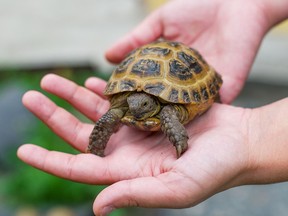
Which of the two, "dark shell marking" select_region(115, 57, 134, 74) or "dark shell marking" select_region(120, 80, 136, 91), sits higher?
"dark shell marking" select_region(115, 57, 134, 74)

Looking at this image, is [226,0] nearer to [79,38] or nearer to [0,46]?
[79,38]

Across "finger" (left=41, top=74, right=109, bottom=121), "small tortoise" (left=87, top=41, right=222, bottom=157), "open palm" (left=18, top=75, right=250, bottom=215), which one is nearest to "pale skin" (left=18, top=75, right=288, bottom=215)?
"open palm" (left=18, top=75, right=250, bottom=215)

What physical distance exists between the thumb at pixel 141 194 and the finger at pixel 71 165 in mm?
358

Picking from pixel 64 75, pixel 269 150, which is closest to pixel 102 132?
pixel 269 150

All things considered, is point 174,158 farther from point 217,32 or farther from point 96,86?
point 217,32

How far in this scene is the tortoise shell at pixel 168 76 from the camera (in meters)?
3.48

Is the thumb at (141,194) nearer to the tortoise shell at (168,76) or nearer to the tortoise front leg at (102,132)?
the tortoise front leg at (102,132)

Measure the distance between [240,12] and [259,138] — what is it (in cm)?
154

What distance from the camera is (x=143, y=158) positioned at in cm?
324

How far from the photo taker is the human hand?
4.12 metres

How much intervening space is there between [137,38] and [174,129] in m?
1.45

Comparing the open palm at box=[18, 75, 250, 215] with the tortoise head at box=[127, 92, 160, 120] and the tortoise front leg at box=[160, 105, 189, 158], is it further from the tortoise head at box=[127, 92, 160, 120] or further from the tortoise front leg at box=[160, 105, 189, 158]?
the tortoise head at box=[127, 92, 160, 120]

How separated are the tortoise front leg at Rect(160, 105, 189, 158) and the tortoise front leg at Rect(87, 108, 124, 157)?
0.36 metres

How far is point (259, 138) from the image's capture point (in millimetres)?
3223
